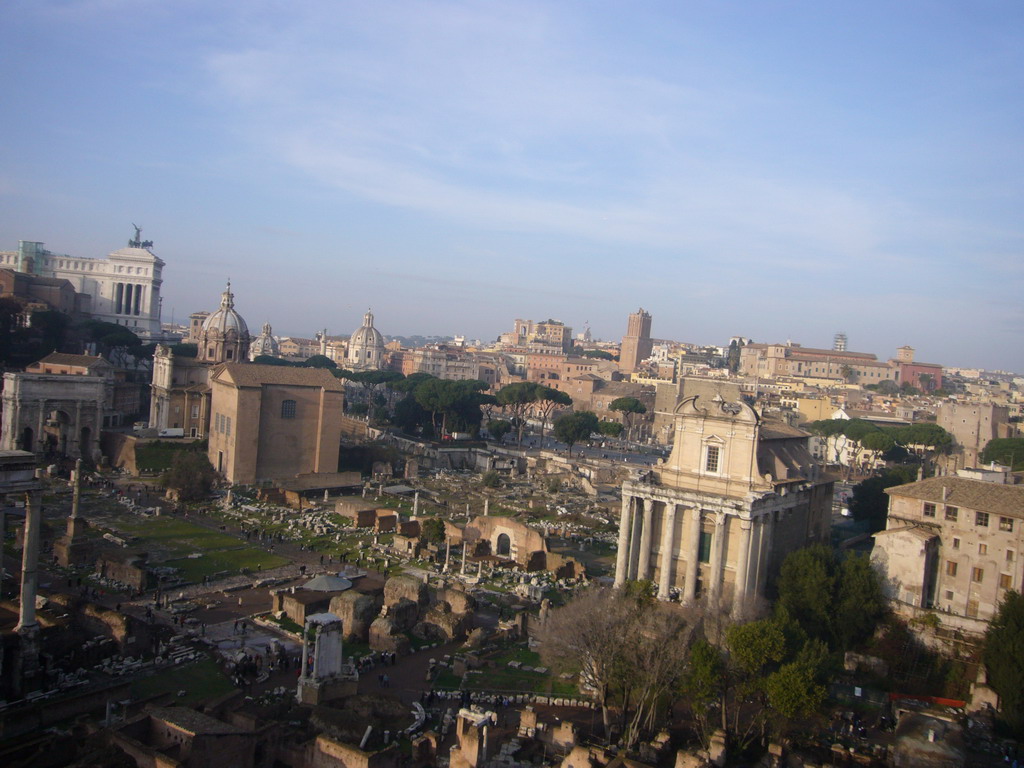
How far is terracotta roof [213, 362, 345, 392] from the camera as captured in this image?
43.0m

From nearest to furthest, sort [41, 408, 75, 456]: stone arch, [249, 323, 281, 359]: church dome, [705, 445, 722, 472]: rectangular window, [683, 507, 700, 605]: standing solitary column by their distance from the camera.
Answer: [683, 507, 700, 605]: standing solitary column → [705, 445, 722, 472]: rectangular window → [41, 408, 75, 456]: stone arch → [249, 323, 281, 359]: church dome

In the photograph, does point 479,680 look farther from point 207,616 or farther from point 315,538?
point 315,538

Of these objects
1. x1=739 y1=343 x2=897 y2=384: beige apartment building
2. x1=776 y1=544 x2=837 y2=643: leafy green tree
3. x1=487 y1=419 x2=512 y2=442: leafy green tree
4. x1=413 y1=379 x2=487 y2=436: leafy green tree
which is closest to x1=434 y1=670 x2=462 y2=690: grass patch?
x1=776 y1=544 x2=837 y2=643: leafy green tree

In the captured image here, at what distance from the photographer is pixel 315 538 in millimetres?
33406

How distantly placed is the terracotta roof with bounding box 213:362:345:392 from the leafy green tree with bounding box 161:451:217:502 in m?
5.04

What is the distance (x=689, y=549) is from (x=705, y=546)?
29.9 inches

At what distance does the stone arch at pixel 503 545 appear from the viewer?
3238 cm

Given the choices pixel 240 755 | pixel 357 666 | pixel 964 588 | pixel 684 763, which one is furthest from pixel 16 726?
pixel 964 588

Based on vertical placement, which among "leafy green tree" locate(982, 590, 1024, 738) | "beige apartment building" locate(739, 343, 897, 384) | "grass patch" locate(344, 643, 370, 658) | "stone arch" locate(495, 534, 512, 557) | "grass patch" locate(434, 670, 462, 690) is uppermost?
"beige apartment building" locate(739, 343, 897, 384)

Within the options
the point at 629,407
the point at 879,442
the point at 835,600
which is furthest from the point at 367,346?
the point at 835,600

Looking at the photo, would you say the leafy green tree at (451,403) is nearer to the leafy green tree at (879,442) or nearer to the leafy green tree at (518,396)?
the leafy green tree at (518,396)

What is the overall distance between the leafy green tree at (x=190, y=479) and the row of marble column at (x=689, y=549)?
21.4 metres

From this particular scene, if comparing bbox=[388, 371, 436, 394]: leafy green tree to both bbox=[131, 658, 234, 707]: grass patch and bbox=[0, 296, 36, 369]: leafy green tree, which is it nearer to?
bbox=[0, 296, 36, 369]: leafy green tree

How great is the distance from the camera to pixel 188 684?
1828 cm
